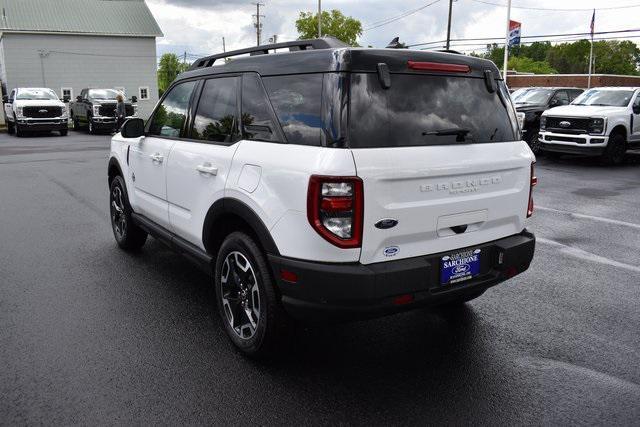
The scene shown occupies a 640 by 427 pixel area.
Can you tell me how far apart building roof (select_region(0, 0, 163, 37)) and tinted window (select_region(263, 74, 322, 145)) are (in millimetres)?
45999

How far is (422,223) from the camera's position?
128 inches

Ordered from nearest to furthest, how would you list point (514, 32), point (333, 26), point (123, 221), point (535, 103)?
1. point (123, 221)
2. point (535, 103)
3. point (514, 32)
4. point (333, 26)

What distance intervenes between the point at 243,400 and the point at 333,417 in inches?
21.1

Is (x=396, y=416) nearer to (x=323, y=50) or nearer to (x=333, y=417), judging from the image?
(x=333, y=417)

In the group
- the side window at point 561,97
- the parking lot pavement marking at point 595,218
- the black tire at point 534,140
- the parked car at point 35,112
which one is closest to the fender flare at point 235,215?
the parking lot pavement marking at point 595,218

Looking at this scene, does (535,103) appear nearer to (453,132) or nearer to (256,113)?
(453,132)

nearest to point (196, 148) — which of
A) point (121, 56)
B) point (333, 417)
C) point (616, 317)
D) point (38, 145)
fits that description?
point (333, 417)

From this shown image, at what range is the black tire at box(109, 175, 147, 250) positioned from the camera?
19.6 ft

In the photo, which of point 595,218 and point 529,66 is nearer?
point 595,218

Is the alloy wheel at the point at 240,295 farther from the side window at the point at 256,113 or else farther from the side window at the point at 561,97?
the side window at the point at 561,97

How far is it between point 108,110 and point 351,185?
25143 mm

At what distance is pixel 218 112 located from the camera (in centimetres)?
416

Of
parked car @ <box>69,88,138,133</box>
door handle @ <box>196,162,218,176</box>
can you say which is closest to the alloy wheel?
door handle @ <box>196,162,218,176</box>

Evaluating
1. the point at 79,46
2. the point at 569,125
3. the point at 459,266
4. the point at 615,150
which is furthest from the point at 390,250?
the point at 79,46
